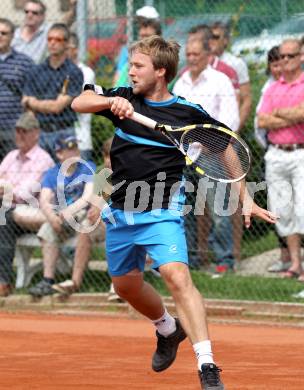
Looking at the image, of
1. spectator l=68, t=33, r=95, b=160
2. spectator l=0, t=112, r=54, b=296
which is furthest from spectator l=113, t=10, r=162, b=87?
spectator l=0, t=112, r=54, b=296

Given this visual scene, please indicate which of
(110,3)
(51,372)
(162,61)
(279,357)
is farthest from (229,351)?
(110,3)

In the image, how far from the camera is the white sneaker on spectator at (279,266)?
33.9ft

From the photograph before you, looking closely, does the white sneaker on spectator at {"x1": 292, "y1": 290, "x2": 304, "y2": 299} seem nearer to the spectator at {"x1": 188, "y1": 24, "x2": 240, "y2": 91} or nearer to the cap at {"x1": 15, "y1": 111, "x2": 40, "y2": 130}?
the spectator at {"x1": 188, "y1": 24, "x2": 240, "y2": 91}

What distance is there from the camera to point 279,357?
7891mm

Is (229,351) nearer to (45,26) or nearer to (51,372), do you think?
(51,372)

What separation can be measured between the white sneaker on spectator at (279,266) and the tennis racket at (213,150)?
4075 mm

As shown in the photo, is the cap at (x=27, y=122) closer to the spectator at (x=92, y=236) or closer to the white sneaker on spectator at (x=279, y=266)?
the spectator at (x=92, y=236)

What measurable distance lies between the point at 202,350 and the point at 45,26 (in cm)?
662

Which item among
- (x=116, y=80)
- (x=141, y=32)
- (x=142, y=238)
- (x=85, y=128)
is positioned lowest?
(x=142, y=238)

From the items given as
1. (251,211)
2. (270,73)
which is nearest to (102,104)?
(251,211)

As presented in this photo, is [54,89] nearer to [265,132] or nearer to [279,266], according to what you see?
[265,132]

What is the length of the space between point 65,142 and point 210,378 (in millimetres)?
5379

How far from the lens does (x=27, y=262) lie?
37.1 feet

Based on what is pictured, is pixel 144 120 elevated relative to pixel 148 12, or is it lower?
lower
